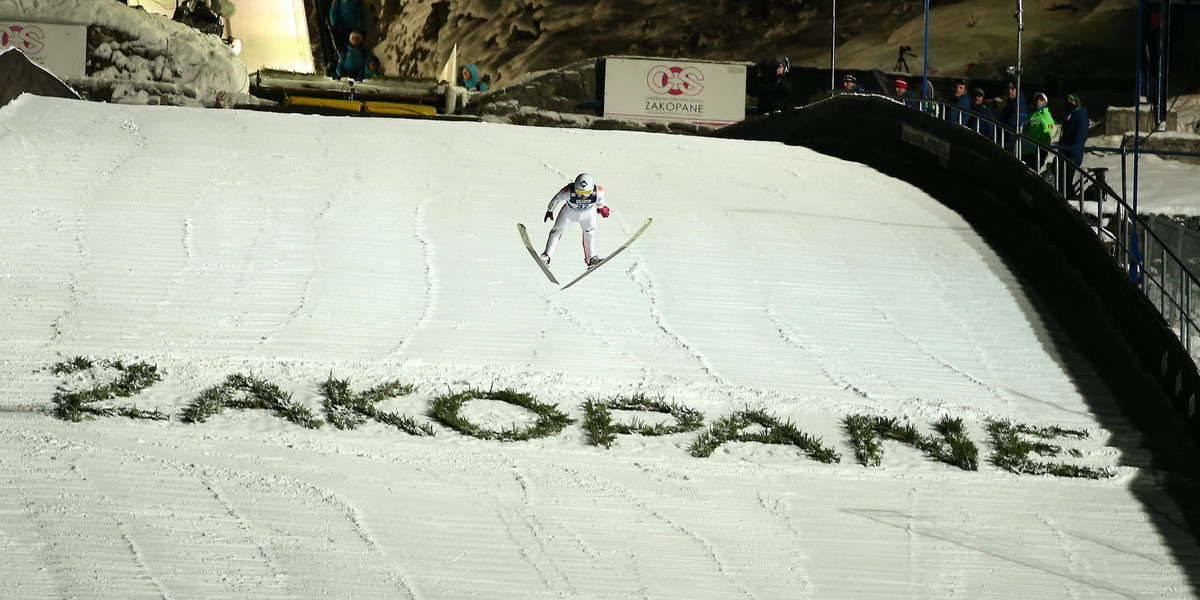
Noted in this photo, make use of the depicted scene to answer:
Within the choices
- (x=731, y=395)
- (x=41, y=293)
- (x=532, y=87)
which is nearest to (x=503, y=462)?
(x=731, y=395)

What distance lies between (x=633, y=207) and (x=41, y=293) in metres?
4.76

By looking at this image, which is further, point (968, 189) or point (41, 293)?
point (968, 189)

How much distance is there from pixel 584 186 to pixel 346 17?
26491 millimetres

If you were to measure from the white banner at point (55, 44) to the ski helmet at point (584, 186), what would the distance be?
1395cm

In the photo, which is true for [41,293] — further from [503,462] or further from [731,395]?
[731,395]

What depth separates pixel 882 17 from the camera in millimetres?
26641

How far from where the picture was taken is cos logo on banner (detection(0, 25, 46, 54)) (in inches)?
739

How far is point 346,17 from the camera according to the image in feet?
106

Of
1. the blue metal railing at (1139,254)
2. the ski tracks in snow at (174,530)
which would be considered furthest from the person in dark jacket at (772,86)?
the ski tracks in snow at (174,530)

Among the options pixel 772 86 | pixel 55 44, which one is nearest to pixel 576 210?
pixel 772 86

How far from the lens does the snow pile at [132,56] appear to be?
18.9 m

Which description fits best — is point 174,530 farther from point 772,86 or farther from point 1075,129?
point 772,86

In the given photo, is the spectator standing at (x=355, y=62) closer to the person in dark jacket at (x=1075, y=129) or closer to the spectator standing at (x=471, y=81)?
the spectator standing at (x=471, y=81)

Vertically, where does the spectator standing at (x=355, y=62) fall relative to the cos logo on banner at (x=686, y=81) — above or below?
above
